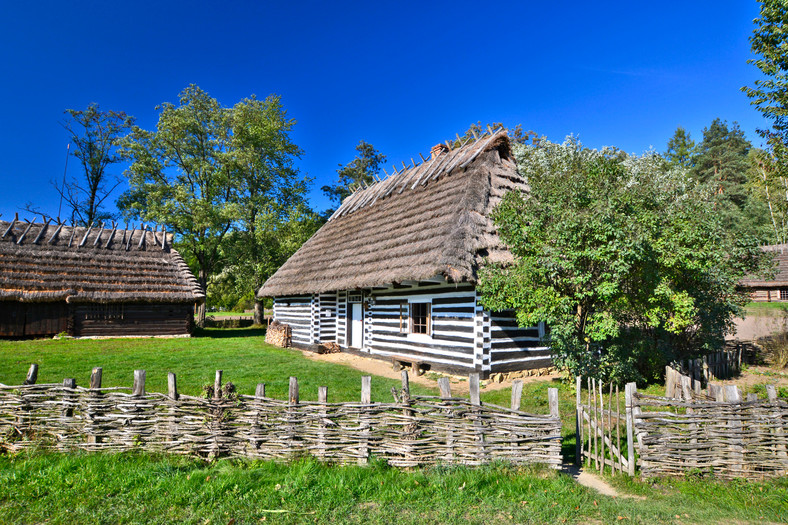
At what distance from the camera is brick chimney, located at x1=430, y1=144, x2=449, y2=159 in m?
18.8

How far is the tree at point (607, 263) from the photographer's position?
7.52 meters

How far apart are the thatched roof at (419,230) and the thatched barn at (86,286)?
18.0 ft

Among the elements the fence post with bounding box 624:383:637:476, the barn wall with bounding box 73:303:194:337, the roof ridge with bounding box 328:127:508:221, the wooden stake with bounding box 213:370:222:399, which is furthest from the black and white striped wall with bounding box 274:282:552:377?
the barn wall with bounding box 73:303:194:337

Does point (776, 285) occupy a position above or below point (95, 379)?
above

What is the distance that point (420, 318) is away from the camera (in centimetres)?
1316

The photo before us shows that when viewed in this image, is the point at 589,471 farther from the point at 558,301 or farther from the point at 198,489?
the point at 198,489

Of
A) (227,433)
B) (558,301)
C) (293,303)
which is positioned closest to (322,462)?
(227,433)

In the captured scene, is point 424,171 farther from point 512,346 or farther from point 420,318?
point 512,346

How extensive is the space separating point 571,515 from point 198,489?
12.8ft

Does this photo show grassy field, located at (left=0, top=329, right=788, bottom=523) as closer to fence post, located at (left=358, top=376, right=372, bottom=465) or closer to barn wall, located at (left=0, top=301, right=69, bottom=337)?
fence post, located at (left=358, top=376, right=372, bottom=465)

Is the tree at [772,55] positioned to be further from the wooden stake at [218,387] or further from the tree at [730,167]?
the tree at [730,167]

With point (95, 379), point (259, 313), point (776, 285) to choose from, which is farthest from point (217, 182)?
point (776, 285)

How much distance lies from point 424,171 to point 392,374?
9.49m

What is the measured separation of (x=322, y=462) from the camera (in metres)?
4.98
